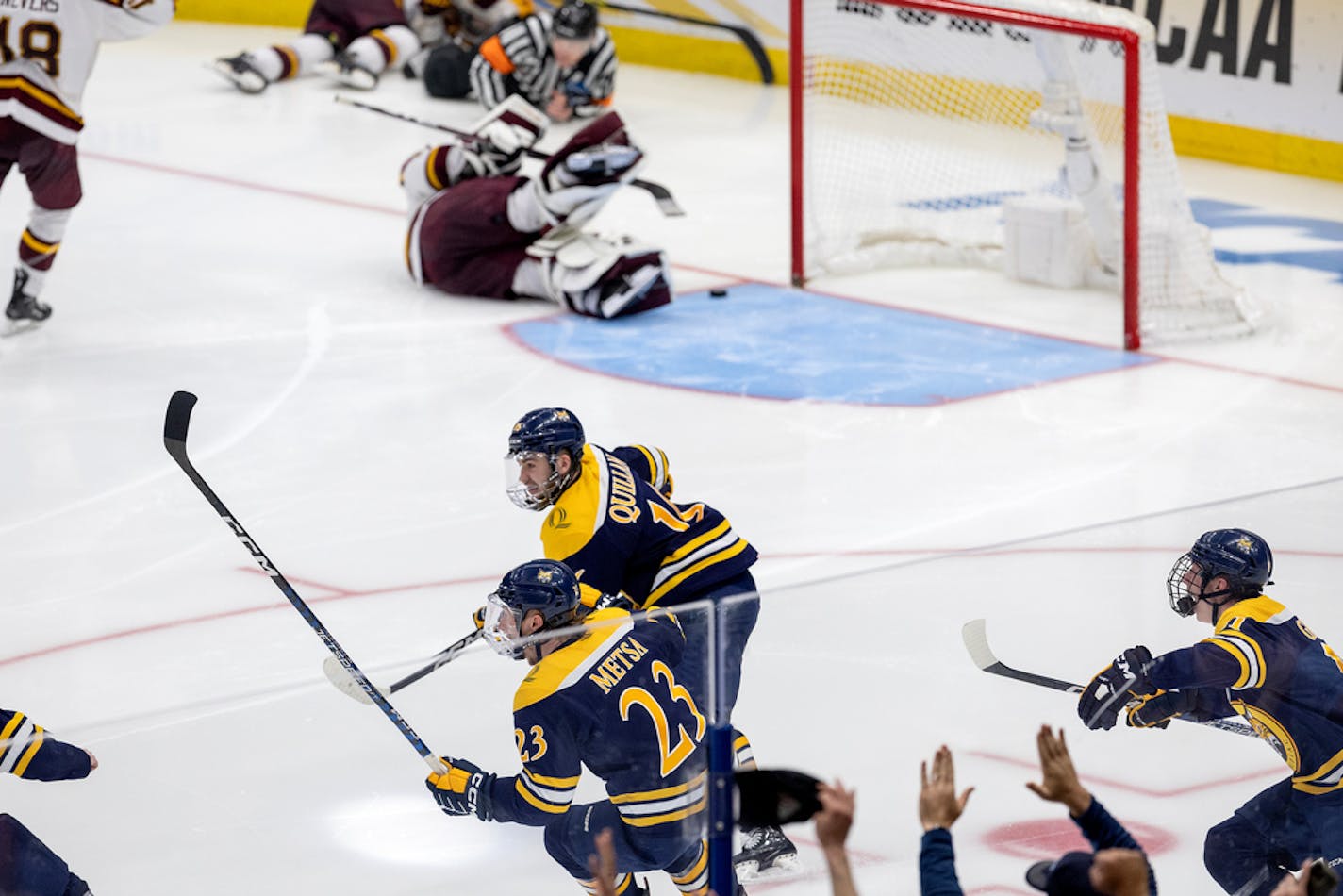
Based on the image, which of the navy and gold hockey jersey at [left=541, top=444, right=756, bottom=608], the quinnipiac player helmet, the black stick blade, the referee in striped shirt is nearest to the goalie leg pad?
the referee in striped shirt

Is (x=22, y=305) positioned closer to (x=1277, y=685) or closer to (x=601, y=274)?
(x=601, y=274)

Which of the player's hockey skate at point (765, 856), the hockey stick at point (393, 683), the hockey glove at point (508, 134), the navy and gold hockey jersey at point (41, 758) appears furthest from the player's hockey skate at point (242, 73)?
Result: the navy and gold hockey jersey at point (41, 758)

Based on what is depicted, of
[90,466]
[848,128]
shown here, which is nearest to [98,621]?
[90,466]

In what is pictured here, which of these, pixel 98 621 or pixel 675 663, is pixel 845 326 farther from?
pixel 675 663

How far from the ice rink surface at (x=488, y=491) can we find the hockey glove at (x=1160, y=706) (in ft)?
0.17

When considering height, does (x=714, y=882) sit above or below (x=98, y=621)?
above

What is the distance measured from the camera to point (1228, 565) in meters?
2.87

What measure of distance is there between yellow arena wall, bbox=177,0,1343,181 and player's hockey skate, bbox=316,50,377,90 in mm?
1490

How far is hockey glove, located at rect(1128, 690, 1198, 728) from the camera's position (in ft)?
9.23

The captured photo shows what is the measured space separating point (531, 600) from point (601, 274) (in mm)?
4133

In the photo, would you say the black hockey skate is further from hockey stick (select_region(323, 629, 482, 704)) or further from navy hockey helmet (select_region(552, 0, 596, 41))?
hockey stick (select_region(323, 629, 482, 704))

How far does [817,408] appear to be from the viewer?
595 cm

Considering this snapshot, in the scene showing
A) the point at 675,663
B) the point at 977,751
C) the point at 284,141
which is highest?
the point at 675,663

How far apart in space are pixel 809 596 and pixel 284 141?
772cm
